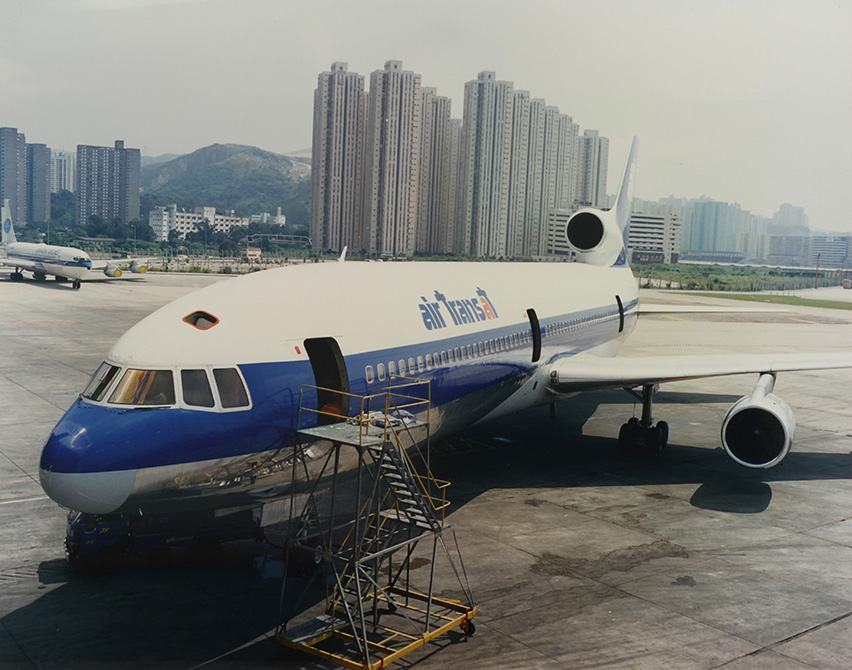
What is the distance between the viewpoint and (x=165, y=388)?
32.3ft

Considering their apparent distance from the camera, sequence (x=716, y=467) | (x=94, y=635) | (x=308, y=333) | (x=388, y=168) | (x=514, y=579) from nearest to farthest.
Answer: (x=94, y=635)
(x=308, y=333)
(x=514, y=579)
(x=716, y=467)
(x=388, y=168)

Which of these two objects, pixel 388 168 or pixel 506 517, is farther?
pixel 388 168

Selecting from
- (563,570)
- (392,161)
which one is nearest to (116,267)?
(392,161)

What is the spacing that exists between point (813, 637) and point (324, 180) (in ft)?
307

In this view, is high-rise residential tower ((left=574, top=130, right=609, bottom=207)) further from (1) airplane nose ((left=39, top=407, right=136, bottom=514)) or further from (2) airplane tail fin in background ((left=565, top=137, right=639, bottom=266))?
(1) airplane nose ((left=39, top=407, right=136, bottom=514))

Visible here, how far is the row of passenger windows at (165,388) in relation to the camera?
9.77m

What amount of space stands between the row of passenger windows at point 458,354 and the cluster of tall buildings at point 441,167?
51.1 meters

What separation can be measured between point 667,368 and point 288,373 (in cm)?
1150

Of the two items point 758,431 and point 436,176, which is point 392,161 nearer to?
point 436,176

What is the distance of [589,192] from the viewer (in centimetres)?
9988

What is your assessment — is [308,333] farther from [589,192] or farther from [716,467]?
[589,192]

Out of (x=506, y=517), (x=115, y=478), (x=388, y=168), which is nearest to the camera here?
(x=115, y=478)

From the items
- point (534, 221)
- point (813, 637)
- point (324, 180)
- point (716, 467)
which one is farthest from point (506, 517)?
point (324, 180)

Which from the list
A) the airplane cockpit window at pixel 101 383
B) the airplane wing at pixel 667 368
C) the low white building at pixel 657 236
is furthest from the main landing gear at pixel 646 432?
the low white building at pixel 657 236
